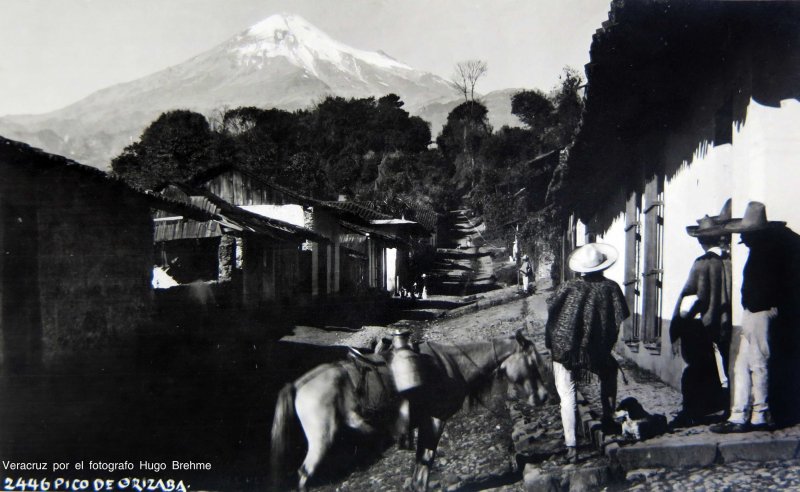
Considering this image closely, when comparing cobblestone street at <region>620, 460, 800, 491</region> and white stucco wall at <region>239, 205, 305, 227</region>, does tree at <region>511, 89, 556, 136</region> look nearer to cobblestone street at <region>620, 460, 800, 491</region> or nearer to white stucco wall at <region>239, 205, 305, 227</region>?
white stucco wall at <region>239, 205, 305, 227</region>

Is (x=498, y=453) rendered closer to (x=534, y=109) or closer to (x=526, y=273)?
(x=526, y=273)

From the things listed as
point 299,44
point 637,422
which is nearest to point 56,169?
point 299,44

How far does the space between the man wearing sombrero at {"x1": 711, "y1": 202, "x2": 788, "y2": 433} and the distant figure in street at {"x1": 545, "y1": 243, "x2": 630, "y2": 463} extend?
0.74 m

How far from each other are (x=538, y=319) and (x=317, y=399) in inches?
73.4

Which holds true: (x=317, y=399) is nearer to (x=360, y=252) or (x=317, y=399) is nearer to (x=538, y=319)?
(x=360, y=252)

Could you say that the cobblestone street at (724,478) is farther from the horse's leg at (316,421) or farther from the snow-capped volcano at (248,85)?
the snow-capped volcano at (248,85)

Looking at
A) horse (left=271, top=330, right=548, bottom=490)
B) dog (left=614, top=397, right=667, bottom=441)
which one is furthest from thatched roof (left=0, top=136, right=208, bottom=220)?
dog (left=614, top=397, right=667, bottom=441)

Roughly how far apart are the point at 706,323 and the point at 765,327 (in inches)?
20.1

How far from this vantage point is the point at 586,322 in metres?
4.05

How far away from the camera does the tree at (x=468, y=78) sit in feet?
16.0

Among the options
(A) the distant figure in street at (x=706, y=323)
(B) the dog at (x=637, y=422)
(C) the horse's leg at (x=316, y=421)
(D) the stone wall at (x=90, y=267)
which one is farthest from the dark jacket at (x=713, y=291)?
(D) the stone wall at (x=90, y=267)

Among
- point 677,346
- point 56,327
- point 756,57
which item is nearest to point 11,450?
point 56,327

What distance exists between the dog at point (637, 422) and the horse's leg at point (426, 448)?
122 cm

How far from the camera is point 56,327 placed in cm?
530
